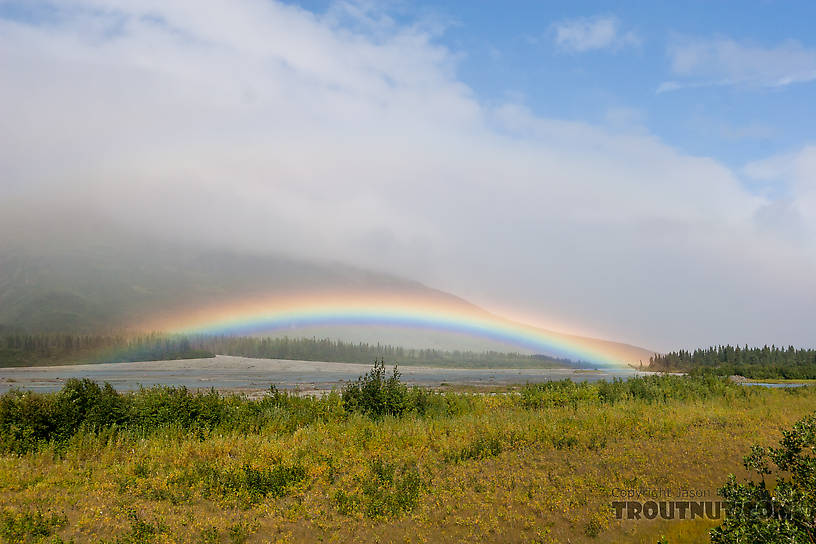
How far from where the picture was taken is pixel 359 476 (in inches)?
407

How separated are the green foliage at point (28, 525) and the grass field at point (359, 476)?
0.03 metres

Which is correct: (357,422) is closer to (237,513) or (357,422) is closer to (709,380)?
(237,513)

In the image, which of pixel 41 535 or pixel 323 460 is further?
pixel 323 460

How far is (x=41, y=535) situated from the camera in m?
7.70

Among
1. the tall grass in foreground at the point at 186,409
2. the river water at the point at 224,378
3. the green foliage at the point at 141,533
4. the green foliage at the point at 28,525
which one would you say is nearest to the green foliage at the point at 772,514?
the green foliage at the point at 141,533

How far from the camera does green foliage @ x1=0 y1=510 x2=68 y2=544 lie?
7.54 metres

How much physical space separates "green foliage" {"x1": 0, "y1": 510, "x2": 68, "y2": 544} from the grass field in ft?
0.09

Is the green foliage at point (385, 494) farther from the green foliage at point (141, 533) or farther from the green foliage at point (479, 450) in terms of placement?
the green foliage at point (141, 533)

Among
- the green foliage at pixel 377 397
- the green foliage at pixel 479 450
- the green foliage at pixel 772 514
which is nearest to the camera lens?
the green foliage at pixel 772 514

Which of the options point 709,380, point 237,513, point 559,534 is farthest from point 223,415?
point 709,380

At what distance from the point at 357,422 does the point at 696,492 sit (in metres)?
9.06

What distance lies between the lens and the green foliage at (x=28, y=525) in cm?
754

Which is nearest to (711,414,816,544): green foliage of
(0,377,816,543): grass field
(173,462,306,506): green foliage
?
(0,377,816,543): grass field

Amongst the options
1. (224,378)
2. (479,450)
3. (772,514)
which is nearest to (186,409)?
(479,450)
